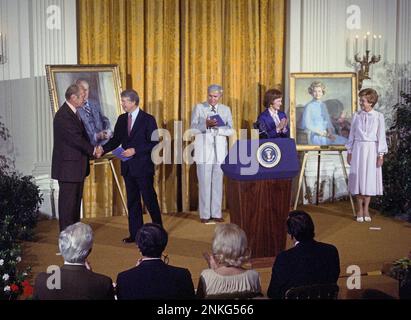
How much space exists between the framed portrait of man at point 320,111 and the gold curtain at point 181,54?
1.94 feet

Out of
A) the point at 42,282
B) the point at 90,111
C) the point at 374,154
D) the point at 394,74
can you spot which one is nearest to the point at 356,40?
the point at 394,74

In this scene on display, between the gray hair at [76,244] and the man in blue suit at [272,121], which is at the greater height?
the man in blue suit at [272,121]

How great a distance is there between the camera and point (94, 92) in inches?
337

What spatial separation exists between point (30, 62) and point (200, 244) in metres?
3.08

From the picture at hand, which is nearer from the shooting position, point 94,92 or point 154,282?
point 154,282

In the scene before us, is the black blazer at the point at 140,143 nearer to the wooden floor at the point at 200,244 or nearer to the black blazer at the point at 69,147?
the black blazer at the point at 69,147

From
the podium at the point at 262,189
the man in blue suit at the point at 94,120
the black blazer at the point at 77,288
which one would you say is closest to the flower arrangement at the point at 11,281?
the black blazer at the point at 77,288

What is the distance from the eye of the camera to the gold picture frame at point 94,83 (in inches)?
327

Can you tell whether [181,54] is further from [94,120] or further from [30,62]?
[30,62]

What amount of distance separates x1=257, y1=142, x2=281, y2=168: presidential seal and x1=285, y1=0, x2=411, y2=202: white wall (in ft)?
11.7

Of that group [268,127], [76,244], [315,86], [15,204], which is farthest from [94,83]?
[76,244]

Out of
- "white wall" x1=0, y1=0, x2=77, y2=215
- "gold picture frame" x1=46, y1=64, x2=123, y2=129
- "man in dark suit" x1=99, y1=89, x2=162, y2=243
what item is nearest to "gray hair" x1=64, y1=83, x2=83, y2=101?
"man in dark suit" x1=99, y1=89, x2=162, y2=243

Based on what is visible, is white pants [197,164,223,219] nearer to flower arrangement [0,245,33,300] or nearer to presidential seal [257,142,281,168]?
presidential seal [257,142,281,168]
